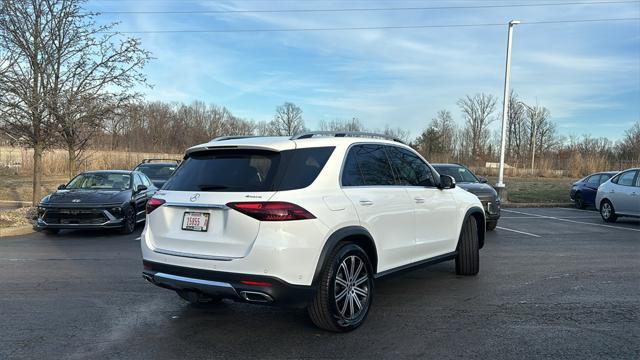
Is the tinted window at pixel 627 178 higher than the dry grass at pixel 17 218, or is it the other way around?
the tinted window at pixel 627 178

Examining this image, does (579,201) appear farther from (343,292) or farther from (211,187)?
(211,187)

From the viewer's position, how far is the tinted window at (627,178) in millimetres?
14632

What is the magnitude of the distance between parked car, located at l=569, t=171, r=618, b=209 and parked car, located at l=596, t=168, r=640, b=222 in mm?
3621

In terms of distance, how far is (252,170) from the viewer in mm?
4574

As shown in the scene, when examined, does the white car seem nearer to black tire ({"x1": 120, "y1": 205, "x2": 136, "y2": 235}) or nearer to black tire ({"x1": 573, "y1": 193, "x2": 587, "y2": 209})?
black tire ({"x1": 120, "y1": 205, "x2": 136, "y2": 235})

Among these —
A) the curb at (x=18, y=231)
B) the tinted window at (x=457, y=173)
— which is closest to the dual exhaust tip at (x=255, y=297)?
the curb at (x=18, y=231)

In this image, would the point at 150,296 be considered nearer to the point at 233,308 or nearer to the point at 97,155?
the point at 233,308

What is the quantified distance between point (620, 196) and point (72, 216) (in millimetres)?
14040

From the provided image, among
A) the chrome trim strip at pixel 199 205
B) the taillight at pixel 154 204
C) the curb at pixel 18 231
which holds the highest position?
the chrome trim strip at pixel 199 205

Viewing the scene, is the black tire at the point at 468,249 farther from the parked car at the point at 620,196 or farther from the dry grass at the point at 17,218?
the dry grass at the point at 17,218

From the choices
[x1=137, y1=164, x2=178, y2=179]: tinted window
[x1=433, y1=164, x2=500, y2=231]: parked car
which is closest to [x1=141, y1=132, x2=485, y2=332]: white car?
[x1=433, y1=164, x2=500, y2=231]: parked car

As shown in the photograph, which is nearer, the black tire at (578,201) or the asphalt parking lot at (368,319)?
the asphalt parking lot at (368,319)

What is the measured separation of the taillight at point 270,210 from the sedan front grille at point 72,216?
7610 mm

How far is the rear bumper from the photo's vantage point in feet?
13.9
